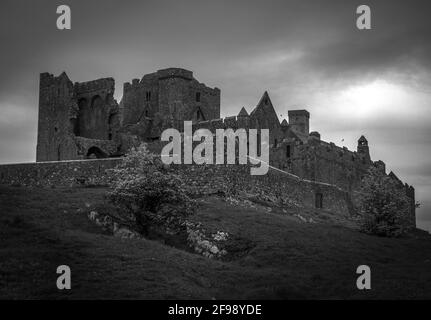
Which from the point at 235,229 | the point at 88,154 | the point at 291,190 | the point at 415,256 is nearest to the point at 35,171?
the point at 88,154

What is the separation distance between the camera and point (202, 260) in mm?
37031

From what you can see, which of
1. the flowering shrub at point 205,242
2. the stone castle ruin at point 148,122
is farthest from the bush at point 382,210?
the stone castle ruin at point 148,122

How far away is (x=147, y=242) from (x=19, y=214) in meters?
8.79

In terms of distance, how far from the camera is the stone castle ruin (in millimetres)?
79750

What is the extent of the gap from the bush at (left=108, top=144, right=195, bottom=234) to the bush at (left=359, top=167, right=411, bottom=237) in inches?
627

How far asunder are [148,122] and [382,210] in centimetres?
4003

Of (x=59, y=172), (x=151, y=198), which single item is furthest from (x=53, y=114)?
(x=151, y=198)

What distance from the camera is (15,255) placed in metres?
32.9

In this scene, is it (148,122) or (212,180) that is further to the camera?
(148,122)

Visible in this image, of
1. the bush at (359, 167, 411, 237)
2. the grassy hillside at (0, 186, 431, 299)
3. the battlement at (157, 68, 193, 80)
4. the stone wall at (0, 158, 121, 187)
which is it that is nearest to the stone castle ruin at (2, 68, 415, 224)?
the battlement at (157, 68, 193, 80)

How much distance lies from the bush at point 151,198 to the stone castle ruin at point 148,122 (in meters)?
31.3

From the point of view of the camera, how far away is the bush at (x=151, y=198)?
43.0 m

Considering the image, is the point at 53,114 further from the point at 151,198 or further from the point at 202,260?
the point at 202,260
